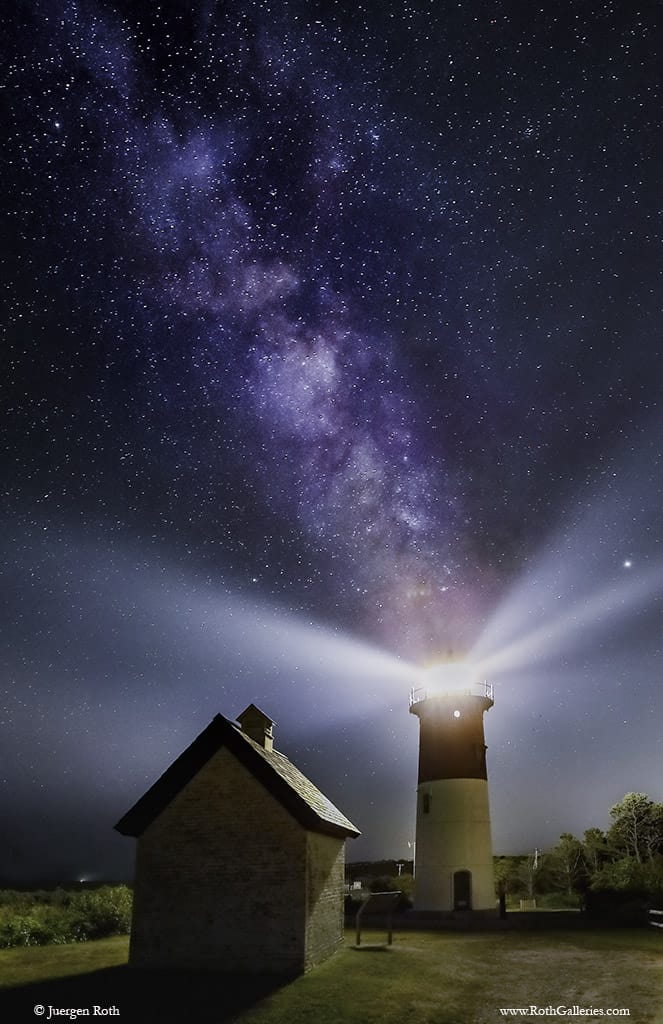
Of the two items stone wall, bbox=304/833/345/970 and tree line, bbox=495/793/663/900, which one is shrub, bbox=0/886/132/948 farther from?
tree line, bbox=495/793/663/900

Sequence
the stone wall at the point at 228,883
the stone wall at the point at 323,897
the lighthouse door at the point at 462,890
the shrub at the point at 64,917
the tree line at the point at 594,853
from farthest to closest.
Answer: the tree line at the point at 594,853 → the lighthouse door at the point at 462,890 → the shrub at the point at 64,917 → the stone wall at the point at 323,897 → the stone wall at the point at 228,883

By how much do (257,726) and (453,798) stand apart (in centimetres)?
1823

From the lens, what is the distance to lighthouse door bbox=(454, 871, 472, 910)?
111 feet

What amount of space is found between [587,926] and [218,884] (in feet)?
63.5

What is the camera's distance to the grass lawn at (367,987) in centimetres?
1302

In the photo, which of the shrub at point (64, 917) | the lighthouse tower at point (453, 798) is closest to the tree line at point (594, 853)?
the lighthouse tower at point (453, 798)

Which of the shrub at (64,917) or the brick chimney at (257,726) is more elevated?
the brick chimney at (257,726)

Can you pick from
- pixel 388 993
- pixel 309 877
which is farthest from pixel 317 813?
pixel 388 993

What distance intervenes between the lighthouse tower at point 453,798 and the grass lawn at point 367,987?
12876 mm

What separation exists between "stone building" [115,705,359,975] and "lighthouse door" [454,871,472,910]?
17.3 metres

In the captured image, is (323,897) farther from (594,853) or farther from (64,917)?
(594,853)

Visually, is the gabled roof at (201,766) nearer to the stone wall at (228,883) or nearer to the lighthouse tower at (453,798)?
the stone wall at (228,883)

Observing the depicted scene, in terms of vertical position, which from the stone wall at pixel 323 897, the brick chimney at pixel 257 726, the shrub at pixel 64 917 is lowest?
the shrub at pixel 64 917

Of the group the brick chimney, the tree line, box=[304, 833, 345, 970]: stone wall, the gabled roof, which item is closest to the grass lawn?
box=[304, 833, 345, 970]: stone wall
